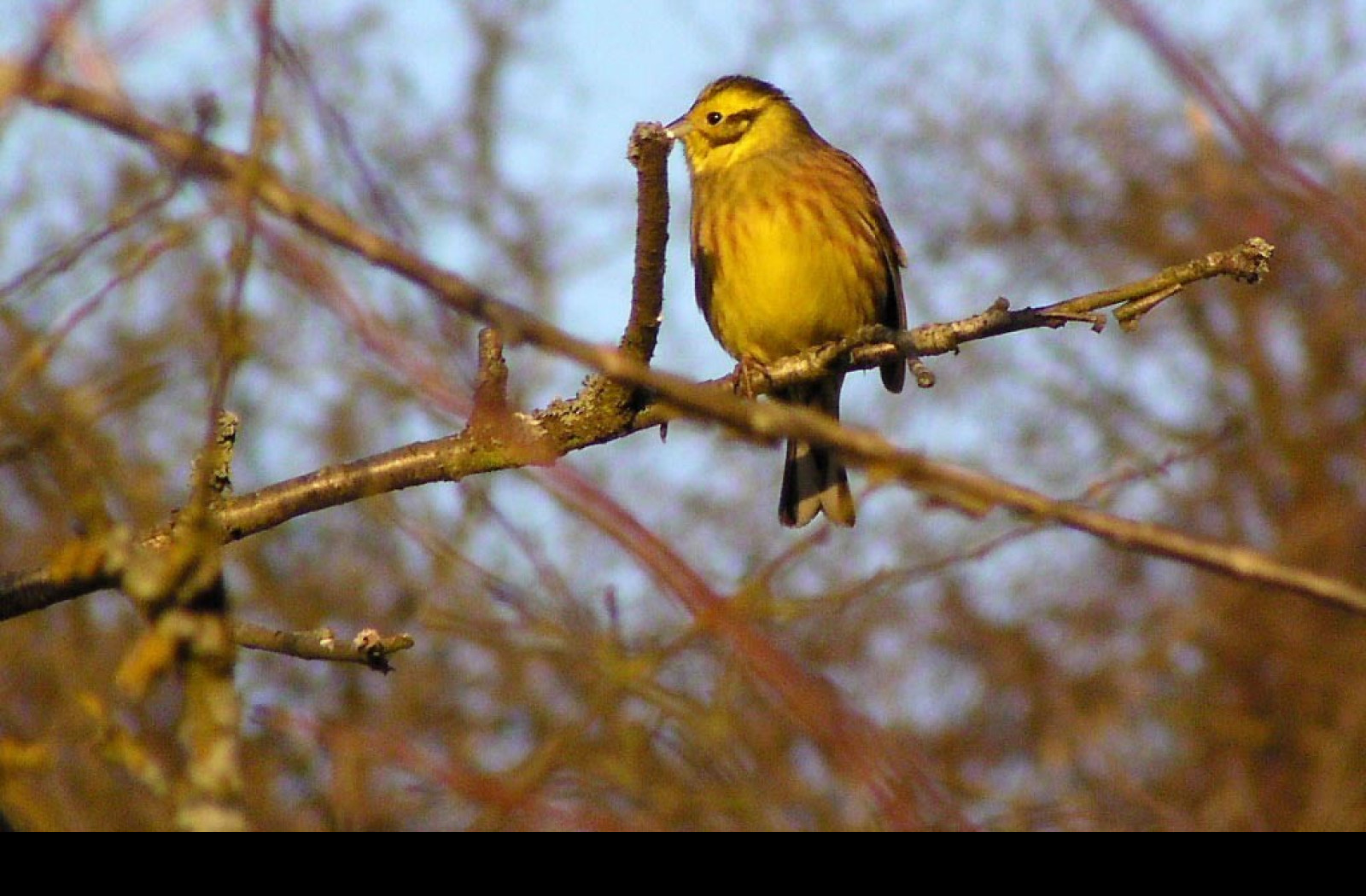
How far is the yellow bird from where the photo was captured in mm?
5367

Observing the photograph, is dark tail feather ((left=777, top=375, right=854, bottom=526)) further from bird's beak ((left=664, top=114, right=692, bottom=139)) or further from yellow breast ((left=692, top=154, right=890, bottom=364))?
bird's beak ((left=664, top=114, right=692, bottom=139))

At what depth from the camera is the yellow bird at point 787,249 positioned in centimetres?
537

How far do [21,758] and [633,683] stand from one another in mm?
1053

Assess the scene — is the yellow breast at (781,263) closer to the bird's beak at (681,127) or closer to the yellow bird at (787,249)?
the yellow bird at (787,249)

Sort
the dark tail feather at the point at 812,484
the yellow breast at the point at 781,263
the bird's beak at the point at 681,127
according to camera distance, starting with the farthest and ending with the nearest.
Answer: the bird's beak at the point at 681,127
the dark tail feather at the point at 812,484
the yellow breast at the point at 781,263

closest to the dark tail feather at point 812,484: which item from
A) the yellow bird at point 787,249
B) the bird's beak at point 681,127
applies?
the yellow bird at point 787,249

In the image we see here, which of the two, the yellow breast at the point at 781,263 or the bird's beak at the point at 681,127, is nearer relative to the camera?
the yellow breast at the point at 781,263

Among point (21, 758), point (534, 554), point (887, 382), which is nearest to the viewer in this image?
point (534, 554)

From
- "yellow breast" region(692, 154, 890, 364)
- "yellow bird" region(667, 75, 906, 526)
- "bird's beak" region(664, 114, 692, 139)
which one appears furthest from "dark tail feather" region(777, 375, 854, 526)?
"bird's beak" region(664, 114, 692, 139)

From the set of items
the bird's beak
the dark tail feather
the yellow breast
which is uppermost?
the bird's beak

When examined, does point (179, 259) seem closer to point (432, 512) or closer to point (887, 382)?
point (432, 512)
